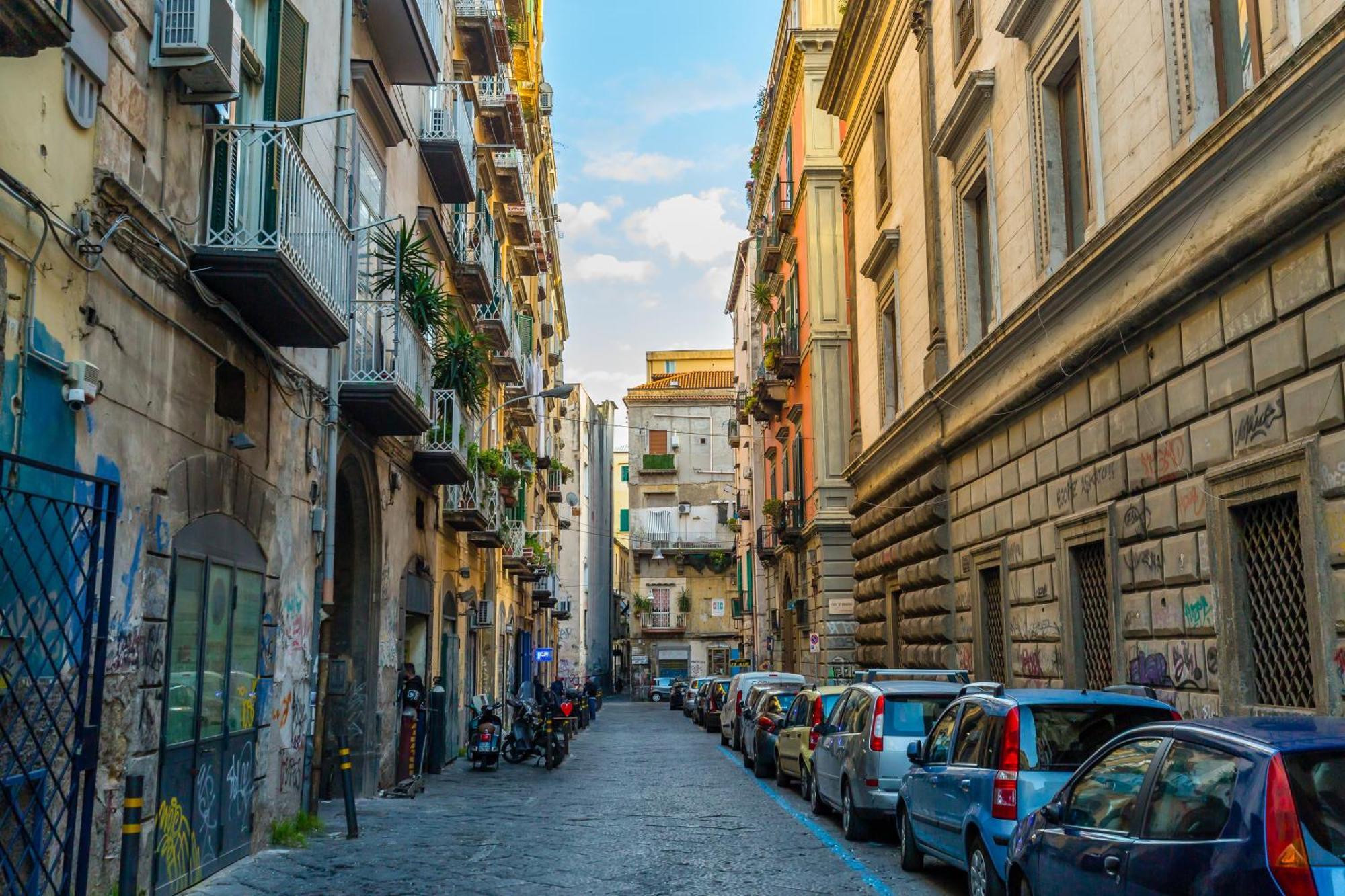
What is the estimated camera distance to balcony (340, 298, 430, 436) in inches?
574

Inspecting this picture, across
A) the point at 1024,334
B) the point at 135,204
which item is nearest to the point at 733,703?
the point at 1024,334

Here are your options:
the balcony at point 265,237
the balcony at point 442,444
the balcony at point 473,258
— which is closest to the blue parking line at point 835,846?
the balcony at point 265,237

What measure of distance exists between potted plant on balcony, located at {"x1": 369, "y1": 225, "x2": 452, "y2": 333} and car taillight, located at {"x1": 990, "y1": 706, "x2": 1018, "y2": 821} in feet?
31.9

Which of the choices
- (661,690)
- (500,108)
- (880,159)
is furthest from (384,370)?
(661,690)

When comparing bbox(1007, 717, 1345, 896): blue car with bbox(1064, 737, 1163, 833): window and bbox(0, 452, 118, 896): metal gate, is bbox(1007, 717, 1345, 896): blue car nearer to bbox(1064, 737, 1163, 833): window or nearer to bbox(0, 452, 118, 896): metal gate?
bbox(1064, 737, 1163, 833): window

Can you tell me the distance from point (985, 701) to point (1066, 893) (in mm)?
3048

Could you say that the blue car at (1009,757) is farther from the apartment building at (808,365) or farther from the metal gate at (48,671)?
the apartment building at (808,365)

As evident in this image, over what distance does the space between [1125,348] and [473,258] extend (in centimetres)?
1365

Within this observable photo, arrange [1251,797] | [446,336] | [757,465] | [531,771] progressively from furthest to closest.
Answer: [757,465]
[531,771]
[446,336]
[1251,797]

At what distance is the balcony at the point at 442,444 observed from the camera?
62.9 feet

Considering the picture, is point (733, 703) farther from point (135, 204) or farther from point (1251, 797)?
point (1251, 797)

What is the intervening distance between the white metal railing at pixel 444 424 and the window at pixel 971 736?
11.2m

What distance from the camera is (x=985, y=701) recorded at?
9102 millimetres

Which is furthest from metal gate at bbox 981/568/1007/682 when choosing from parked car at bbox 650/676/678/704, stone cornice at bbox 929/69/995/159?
parked car at bbox 650/676/678/704
